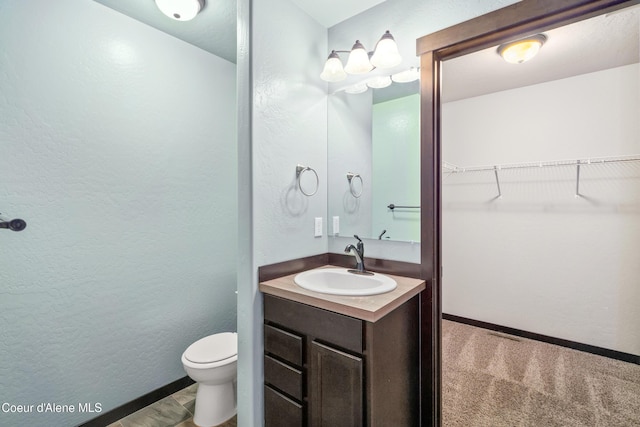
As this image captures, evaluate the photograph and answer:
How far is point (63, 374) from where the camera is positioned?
4.67 ft

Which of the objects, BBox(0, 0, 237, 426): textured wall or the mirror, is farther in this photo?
the mirror

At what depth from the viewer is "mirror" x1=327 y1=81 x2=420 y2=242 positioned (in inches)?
57.4

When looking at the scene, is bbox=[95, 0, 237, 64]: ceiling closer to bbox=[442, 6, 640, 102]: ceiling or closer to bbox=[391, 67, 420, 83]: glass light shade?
bbox=[391, 67, 420, 83]: glass light shade

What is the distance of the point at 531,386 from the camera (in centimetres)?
180

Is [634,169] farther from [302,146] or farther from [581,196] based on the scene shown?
[302,146]

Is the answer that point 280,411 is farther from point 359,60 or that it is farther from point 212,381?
point 359,60

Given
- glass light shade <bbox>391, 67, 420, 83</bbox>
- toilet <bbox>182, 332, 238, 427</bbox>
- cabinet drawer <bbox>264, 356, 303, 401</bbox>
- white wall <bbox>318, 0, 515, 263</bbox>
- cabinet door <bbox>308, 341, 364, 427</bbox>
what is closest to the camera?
cabinet door <bbox>308, 341, 364, 427</bbox>

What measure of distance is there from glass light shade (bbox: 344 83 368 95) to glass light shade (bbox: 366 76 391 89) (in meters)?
0.03

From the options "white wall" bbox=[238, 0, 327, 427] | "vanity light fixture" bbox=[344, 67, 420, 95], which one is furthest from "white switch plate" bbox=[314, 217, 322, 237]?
"vanity light fixture" bbox=[344, 67, 420, 95]

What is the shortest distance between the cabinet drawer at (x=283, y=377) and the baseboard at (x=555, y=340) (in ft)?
6.20

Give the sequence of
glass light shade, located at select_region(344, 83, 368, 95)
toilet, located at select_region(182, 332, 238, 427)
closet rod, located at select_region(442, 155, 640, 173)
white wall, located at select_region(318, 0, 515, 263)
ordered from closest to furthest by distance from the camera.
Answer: white wall, located at select_region(318, 0, 515, 263), toilet, located at select_region(182, 332, 238, 427), glass light shade, located at select_region(344, 83, 368, 95), closet rod, located at select_region(442, 155, 640, 173)

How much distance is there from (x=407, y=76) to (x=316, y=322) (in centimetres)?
133

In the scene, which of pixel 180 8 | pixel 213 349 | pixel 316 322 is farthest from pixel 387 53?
pixel 213 349

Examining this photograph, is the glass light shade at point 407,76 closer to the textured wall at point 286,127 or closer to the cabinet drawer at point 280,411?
the textured wall at point 286,127
